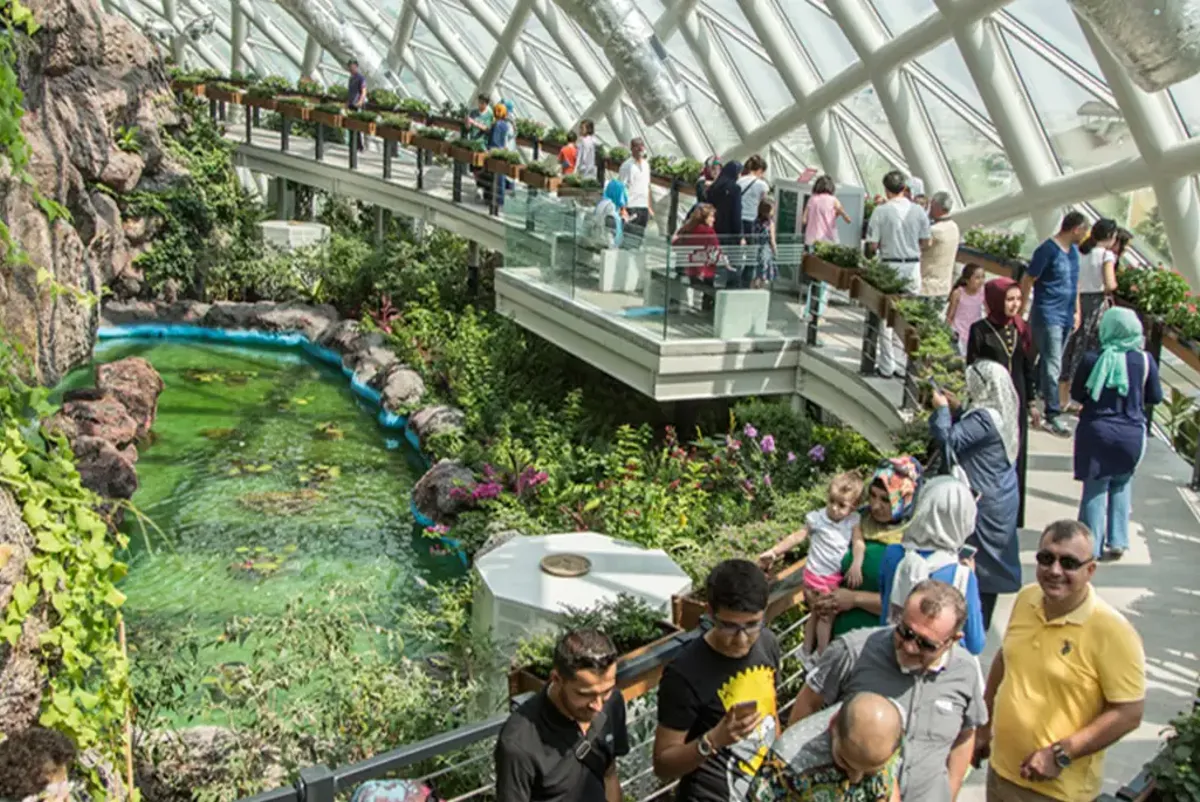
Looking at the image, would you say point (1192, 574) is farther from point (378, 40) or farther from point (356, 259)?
point (378, 40)

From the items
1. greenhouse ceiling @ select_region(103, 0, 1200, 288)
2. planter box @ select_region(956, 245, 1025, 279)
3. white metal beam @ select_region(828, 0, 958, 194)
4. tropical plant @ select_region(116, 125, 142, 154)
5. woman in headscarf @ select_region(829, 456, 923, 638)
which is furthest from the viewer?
tropical plant @ select_region(116, 125, 142, 154)

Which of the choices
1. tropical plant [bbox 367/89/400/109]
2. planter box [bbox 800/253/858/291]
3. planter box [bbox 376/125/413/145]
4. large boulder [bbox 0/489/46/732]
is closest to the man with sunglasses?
large boulder [bbox 0/489/46/732]

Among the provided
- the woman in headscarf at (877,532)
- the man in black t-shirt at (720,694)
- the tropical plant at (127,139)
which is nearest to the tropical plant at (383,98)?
the tropical plant at (127,139)

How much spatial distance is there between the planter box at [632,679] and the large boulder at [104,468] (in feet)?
32.1

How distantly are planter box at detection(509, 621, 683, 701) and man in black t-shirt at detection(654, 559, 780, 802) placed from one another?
43cm

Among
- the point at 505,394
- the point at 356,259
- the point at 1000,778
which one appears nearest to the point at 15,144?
the point at 1000,778

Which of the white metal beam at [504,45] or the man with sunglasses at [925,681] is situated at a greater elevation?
the white metal beam at [504,45]

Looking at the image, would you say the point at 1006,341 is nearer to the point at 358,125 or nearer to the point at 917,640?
the point at 917,640

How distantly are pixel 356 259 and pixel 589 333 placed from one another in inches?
450

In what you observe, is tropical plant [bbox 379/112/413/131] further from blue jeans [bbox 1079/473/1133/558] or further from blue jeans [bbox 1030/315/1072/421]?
blue jeans [bbox 1079/473/1133/558]

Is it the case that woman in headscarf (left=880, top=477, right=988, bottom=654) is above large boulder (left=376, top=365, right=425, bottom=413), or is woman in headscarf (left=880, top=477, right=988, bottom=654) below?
above

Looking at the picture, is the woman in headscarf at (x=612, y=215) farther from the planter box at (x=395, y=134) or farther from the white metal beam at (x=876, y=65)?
the planter box at (x=395, y=134)

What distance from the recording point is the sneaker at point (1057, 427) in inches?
362

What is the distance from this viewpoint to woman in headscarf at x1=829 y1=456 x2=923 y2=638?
187 inches
